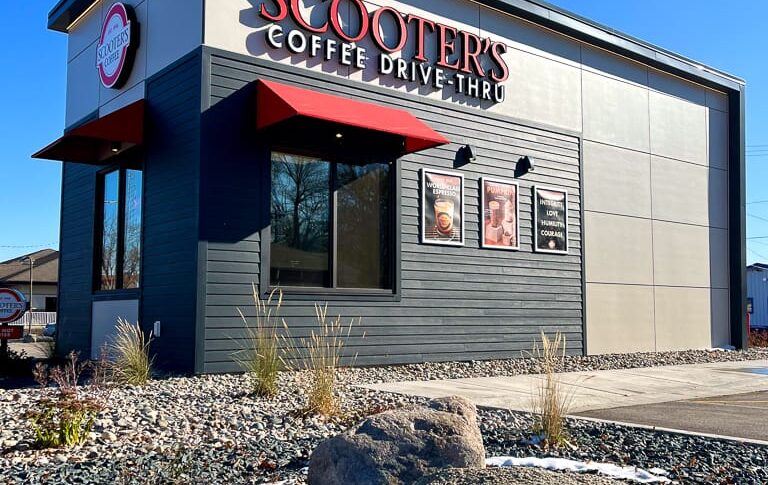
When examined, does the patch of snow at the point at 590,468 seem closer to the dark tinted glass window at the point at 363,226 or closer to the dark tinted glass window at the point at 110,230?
the dark tinted glass window at the point at 363,226

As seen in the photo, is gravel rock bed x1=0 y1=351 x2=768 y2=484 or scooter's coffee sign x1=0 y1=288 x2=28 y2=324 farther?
scooter's coffee sign x1=0 y1=288 x2=28 y2=324

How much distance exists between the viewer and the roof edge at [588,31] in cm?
1443

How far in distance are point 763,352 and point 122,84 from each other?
15071mm

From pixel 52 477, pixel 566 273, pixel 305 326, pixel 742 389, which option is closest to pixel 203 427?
pixel 52 477

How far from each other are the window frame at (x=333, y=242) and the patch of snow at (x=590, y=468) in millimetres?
5763

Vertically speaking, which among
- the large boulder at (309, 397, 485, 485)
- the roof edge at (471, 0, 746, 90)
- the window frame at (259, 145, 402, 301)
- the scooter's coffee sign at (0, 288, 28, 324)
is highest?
the roof edge at (471, 0, 746, 90)

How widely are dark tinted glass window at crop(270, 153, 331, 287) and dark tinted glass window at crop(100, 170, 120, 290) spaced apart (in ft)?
11.6

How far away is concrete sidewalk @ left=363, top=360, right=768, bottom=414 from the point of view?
886 centimetres

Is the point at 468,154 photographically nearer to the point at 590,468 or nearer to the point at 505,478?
the point at 590,468

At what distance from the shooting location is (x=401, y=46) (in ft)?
41.2

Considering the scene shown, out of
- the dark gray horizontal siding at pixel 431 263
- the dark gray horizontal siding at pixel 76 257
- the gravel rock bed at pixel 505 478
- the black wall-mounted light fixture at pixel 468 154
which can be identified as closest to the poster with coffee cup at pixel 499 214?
the dark gray horizontal siding at pixel 431 263

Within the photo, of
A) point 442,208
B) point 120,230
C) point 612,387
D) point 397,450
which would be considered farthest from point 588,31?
point 397,450

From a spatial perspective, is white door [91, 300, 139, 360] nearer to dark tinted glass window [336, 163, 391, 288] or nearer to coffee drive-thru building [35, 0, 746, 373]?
coffee drive-thru building [35, 0, 746, 373]

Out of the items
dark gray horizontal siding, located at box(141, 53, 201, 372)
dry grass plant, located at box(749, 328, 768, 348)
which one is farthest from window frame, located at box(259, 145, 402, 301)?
dry grass plant, located at box(749, 328, 768, 348)
